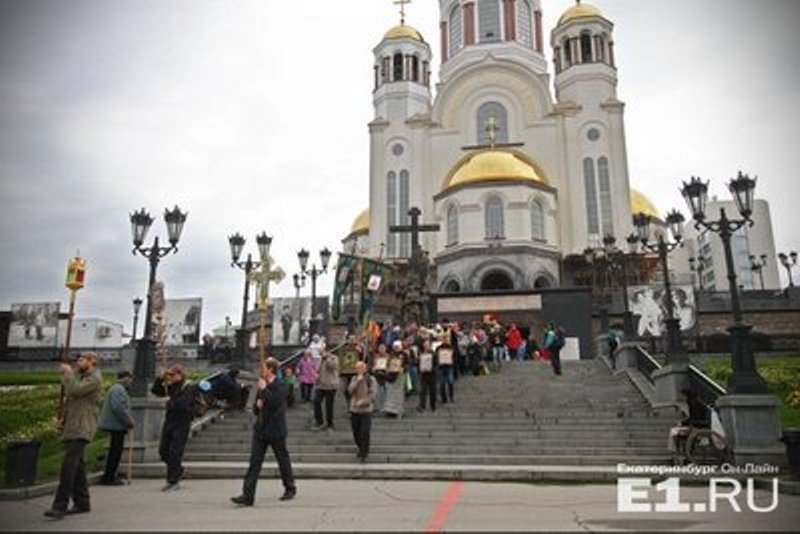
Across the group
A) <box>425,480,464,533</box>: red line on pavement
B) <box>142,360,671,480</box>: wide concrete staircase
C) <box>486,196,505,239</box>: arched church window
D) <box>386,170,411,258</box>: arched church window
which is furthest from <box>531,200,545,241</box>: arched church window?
<box>425,480,464,533</box>: red line on pavement

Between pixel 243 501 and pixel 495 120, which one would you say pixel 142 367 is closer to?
pixel 243 501

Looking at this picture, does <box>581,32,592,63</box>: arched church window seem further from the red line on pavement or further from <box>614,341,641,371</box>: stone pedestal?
the red line on pavement

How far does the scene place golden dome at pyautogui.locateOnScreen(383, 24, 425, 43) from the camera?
4901cm

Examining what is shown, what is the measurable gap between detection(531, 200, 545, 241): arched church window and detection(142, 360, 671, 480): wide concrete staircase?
2184 centimetres

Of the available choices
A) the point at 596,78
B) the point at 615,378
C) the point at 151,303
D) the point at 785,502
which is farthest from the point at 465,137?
the point at 785,502

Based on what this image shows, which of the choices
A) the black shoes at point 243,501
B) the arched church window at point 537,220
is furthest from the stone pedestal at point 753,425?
the arched church window at point 537,220

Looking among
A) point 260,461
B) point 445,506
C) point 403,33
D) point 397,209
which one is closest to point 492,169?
point 397,209

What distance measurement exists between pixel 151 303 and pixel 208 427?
2.87 m

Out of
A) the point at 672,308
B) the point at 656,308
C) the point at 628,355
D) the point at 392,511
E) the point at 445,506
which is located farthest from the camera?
the point at 656,308

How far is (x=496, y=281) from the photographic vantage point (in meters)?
35.6

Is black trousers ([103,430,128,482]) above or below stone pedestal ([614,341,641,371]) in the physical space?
below

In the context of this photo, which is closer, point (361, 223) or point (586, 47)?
point (586, 47)

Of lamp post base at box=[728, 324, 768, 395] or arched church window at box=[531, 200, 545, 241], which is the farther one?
arched church window at box=[531, 200, 545, 241]

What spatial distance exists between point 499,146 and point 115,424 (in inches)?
1495
